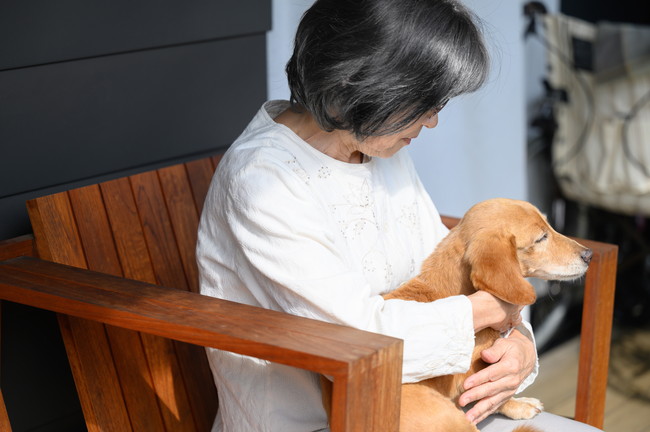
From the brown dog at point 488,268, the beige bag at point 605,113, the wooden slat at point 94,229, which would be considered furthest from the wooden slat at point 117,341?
the beige bag at point 605,113

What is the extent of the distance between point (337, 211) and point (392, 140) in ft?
0.56

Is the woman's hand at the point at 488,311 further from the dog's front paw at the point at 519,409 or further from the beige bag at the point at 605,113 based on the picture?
the beige bag at the point at 605,113

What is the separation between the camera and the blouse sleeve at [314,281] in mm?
1308

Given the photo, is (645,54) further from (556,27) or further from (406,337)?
(406,337)

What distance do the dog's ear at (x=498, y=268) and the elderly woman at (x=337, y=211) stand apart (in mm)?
29

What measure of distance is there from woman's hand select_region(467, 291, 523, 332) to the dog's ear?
→ 0.02 metres

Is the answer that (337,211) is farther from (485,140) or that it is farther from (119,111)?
(485,140)

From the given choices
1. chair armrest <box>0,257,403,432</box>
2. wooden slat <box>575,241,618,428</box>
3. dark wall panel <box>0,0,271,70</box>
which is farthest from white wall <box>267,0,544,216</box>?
chair armrest <box>0,257,403,432</box>

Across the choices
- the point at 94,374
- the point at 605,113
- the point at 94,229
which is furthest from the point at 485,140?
the point at 94,374

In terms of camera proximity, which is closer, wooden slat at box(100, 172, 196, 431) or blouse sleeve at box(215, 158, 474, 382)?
blouse sleeve at box(215, 158, 474, 382)

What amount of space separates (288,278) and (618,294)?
8.70 feet

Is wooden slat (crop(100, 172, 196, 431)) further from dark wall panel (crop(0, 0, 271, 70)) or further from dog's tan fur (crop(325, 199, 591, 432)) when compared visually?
dog's tan fur (crop(325, 199, 591, 432))

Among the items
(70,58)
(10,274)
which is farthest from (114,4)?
(10,274)

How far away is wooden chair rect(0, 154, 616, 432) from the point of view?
1098 millimetres
